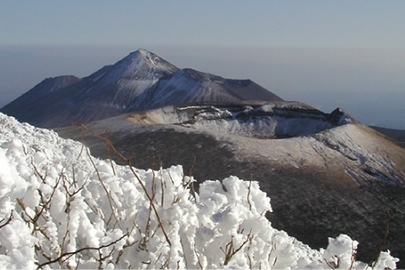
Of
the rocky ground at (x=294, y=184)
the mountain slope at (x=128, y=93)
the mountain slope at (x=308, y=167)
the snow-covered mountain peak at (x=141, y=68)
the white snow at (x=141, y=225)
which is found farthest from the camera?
the snow-covered mountain peak at (x=141, y=68)

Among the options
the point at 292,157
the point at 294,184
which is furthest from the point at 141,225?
the point at 292,157

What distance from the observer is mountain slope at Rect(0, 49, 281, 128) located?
120938 mm

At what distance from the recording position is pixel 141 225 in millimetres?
5609

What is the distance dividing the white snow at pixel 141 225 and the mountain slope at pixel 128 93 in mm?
106778

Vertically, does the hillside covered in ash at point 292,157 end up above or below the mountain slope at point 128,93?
above

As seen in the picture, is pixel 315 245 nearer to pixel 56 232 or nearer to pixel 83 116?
pixel 56 232

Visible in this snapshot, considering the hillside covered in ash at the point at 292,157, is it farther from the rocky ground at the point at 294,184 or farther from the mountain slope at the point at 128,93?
the mountain slope at the point at 128,93

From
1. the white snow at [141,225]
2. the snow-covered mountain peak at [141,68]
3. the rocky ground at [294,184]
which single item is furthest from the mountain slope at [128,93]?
the white snow at [141,225]

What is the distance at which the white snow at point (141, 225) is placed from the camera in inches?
187

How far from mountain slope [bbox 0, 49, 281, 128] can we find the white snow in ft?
350

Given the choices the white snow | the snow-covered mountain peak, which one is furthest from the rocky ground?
the snow-covered mountain peak

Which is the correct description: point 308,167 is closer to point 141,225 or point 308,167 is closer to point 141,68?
point 141,225

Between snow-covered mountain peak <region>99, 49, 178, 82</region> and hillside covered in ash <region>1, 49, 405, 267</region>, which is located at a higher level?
hillside covered in ash <region>1, 49, 405, 267</region>

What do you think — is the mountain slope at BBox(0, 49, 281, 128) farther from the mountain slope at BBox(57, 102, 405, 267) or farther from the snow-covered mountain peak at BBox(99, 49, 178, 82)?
the mountain slope at BBox(57, 102, 405, 267)
